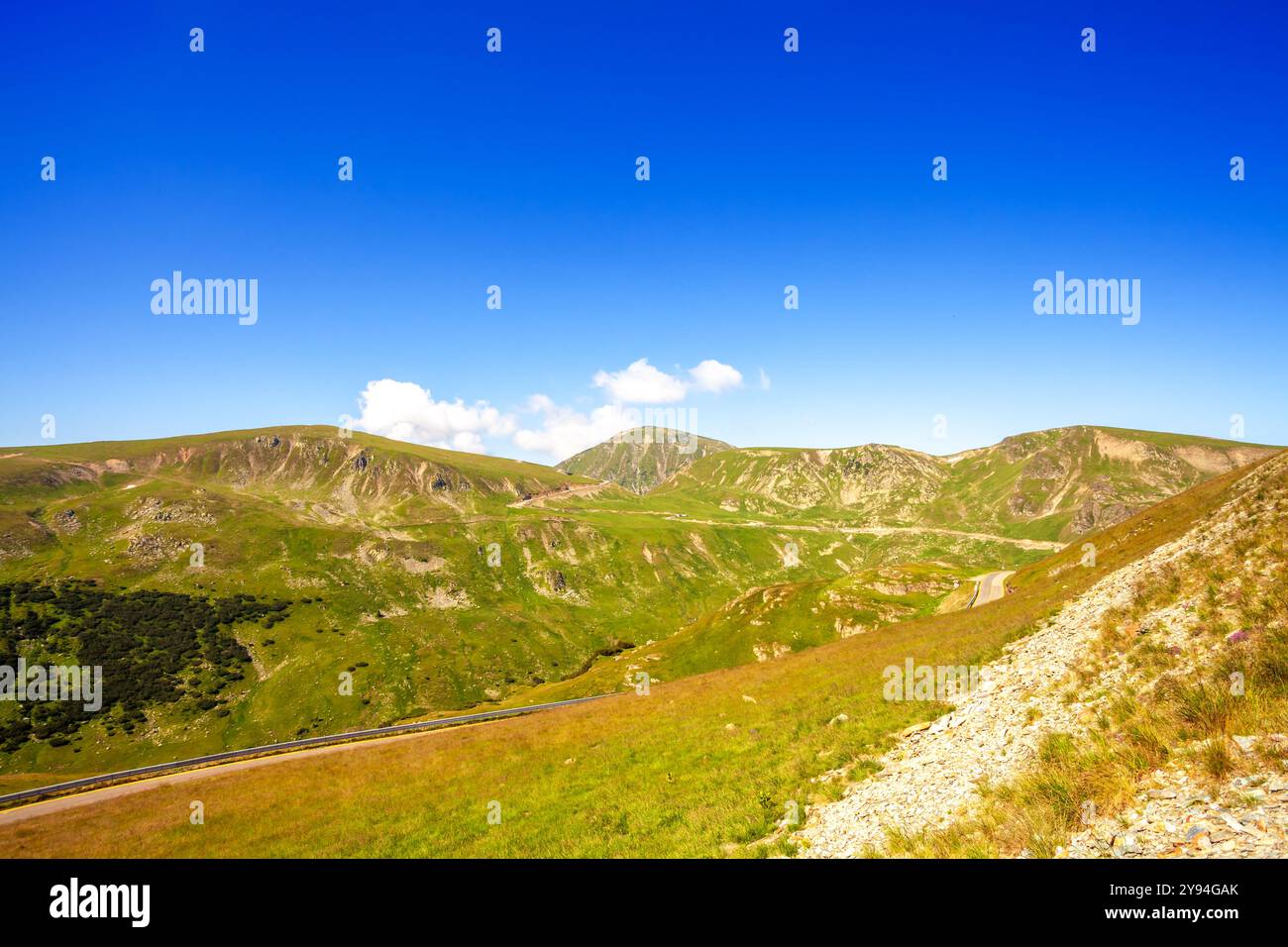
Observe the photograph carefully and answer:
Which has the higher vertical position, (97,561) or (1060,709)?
(1060,709)

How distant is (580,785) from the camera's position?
21766mm

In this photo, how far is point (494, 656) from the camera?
172875mm

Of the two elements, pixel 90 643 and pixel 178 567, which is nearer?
pixel 90 643

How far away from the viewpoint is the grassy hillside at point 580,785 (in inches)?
636

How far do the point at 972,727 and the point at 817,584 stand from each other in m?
94.8

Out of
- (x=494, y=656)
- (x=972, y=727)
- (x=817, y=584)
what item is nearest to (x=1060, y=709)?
(x=972, y=727)
